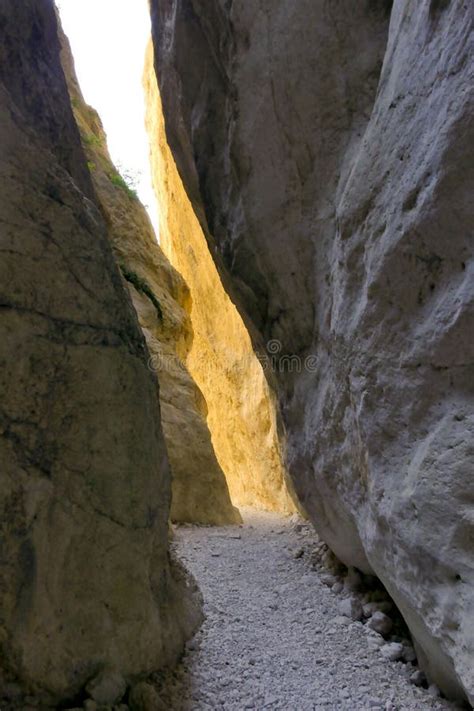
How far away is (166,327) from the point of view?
8.69 m

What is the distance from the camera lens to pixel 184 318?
935cm

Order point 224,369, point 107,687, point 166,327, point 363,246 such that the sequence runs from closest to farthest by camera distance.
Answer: point 107,687 → point 363,246 → point 166,327 → point 224,369

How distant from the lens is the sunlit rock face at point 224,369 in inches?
481

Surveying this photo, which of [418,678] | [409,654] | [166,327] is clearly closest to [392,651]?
[409,654]

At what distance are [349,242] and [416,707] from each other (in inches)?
100

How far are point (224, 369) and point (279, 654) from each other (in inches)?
485

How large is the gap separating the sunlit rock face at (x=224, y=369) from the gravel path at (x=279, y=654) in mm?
5248

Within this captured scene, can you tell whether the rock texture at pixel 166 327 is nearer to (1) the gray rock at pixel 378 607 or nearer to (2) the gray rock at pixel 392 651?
(1) the gray rock at pixel 378 607

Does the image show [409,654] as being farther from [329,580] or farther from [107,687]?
[107,687]

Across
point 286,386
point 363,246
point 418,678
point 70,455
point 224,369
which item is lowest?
point 418,678

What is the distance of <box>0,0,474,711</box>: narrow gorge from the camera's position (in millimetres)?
2209

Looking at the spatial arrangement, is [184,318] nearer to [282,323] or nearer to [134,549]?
[282,323]

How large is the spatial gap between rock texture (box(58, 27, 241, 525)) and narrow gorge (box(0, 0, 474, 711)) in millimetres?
1920

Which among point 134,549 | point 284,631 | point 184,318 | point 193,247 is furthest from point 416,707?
point 193,247
